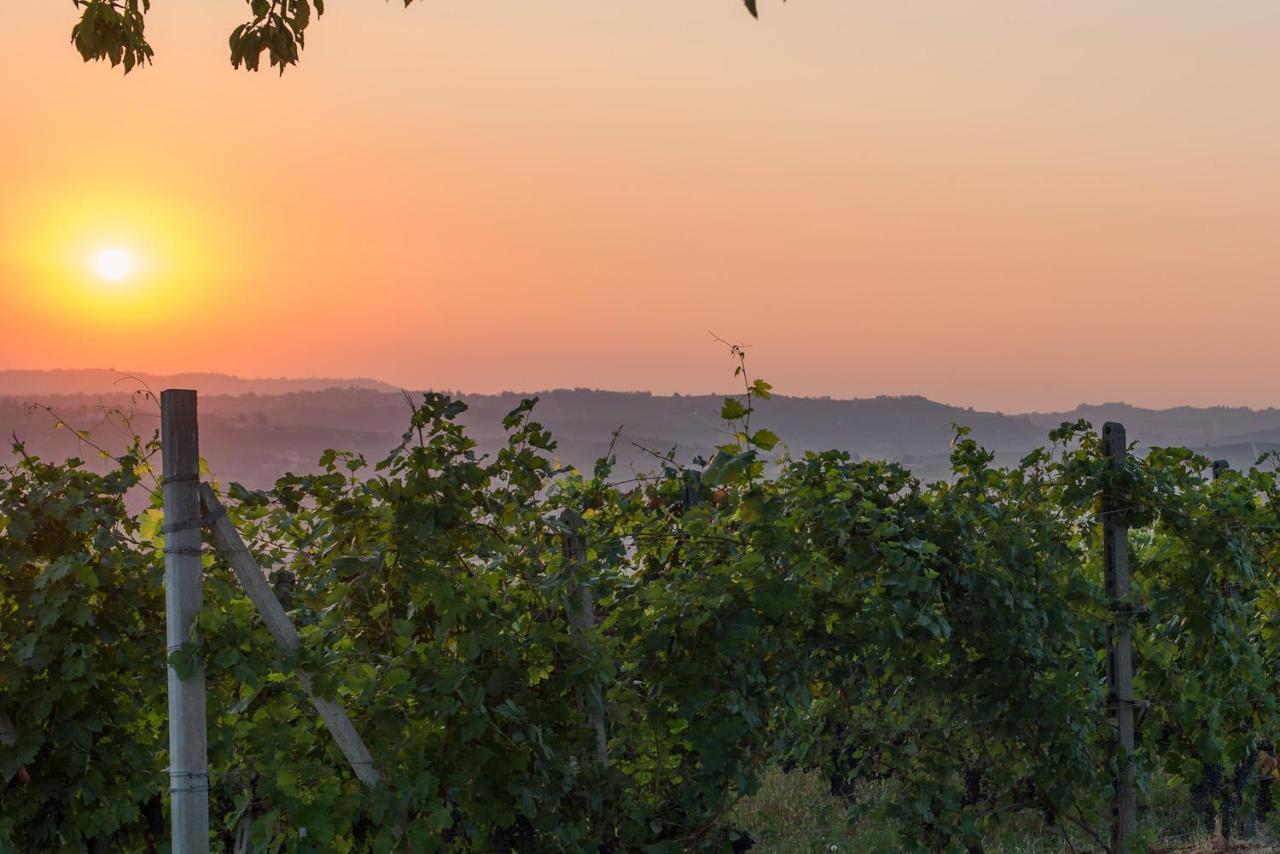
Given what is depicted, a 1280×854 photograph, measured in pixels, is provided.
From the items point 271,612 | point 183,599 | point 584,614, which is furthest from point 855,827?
point 183,599

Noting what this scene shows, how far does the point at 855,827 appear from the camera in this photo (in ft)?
24.2

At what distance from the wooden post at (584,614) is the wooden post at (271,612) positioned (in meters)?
0.84

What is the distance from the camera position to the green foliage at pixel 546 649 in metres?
4.69

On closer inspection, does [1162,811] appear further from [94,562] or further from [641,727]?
[94,562]

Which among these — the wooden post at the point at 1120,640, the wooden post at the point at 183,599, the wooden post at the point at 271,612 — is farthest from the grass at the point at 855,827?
the wooden post at the point at 183,599

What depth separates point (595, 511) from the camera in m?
5.71

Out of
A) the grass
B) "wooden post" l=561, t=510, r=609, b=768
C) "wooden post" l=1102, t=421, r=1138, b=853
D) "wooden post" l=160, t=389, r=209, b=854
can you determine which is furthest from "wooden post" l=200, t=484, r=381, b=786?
"wooden post" l=1102, t=421, r=1138, b=853

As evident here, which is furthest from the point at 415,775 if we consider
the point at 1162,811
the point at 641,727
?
the point at 1162,811

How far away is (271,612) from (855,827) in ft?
13.5

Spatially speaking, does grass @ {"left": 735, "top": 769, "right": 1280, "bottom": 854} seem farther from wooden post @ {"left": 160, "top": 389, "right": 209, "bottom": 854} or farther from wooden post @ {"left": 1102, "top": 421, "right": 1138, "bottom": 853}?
wooden post @ {"left": 160, "top": 389, "right": 209, "bottom": 854}

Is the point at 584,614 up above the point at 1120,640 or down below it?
above

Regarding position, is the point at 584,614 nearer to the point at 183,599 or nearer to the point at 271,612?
the point at 271,612

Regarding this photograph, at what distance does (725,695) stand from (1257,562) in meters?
4.80

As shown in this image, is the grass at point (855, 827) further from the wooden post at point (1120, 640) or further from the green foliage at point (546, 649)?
the green foliage at point (546, 649)
